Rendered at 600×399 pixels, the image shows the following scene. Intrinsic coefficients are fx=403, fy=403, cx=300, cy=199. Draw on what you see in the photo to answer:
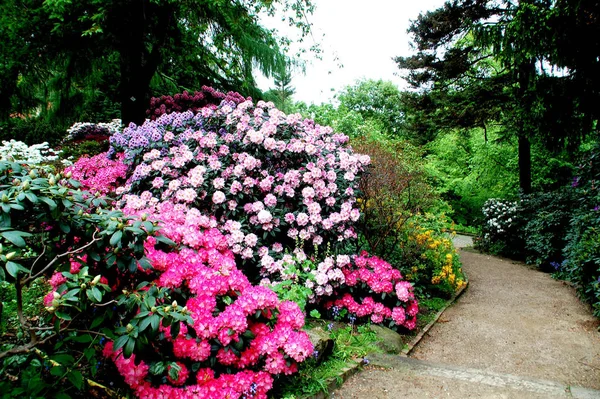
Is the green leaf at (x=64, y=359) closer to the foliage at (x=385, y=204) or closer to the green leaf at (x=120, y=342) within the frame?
the green leaf at (x=120, y=342)

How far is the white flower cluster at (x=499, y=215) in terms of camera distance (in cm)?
964

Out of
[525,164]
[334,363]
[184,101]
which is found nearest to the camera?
[334,363]

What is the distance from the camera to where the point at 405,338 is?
13.4 ft

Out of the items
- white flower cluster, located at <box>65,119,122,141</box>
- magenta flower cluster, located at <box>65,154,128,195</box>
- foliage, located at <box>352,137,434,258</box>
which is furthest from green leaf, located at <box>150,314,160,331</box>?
white flower cluster, located at <box>65,119,122,141</box>

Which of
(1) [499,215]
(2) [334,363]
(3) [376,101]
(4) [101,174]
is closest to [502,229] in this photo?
(1) [499,215]

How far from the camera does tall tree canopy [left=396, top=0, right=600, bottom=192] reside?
7043mm

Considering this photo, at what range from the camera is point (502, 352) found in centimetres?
393

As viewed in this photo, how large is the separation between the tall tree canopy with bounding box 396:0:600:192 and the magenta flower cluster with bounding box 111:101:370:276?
5.06 metres

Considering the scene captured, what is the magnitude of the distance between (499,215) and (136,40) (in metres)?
8.79

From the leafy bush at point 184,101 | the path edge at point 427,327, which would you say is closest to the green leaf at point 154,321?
the path edge at point 427,327

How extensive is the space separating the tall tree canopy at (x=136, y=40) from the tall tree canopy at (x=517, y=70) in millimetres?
4479

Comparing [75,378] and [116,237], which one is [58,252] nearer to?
[116,237]

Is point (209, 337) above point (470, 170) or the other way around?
the other way around

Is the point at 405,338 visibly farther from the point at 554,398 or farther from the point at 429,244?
the point at 429,244
